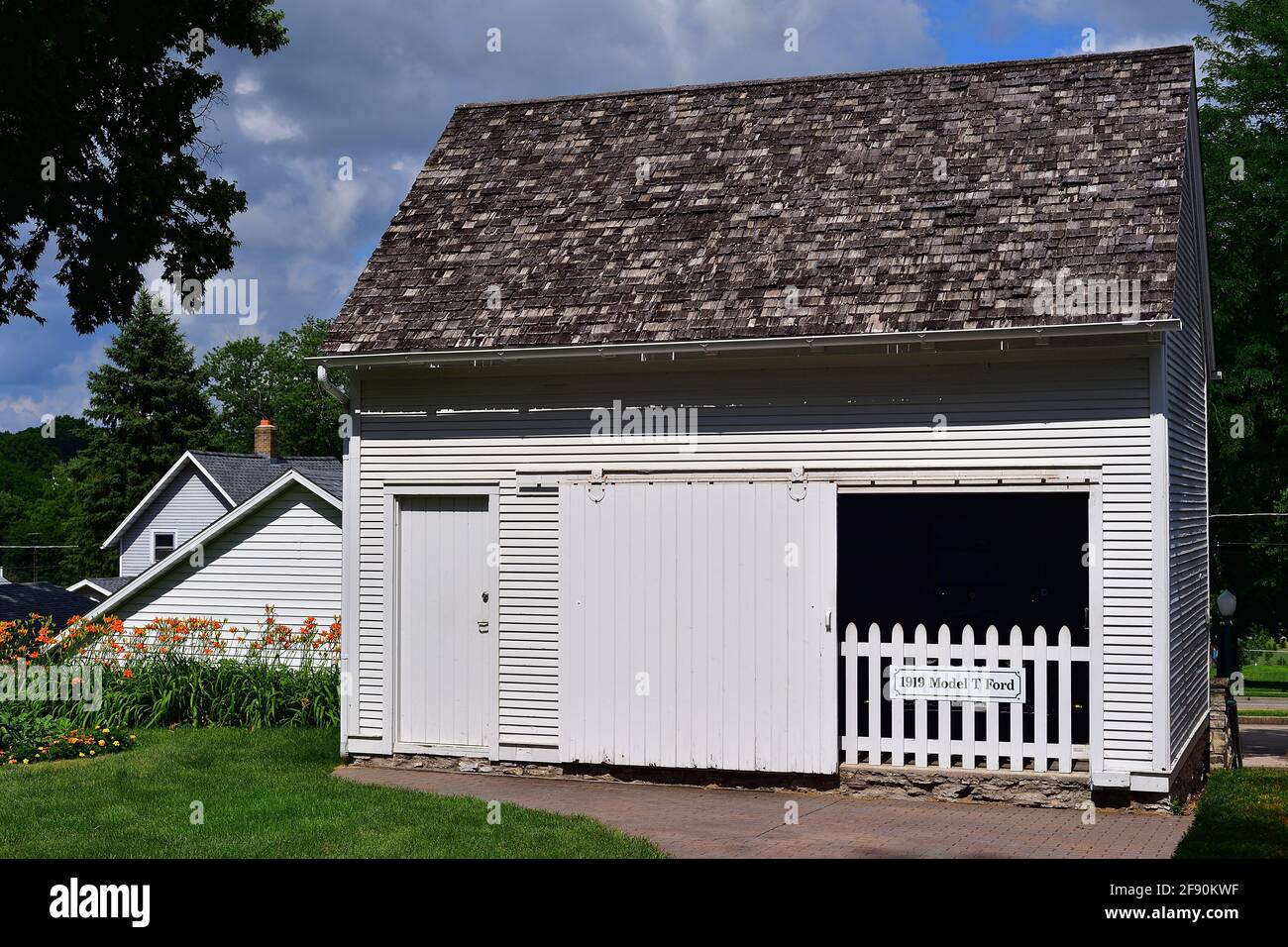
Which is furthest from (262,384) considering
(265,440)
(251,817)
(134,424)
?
(251,817)

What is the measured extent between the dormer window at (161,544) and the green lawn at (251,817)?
3330 centimetres

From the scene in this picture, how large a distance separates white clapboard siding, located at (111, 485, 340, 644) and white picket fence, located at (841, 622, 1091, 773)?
10.7 meters

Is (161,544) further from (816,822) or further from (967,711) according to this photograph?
(816,822)

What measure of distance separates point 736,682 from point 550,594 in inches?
77.2

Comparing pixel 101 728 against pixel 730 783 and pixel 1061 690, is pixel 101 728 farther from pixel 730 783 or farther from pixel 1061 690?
pixel 1061 690

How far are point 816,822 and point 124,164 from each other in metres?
13.1

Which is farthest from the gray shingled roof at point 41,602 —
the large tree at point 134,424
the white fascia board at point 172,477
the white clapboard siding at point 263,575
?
the large tree at point 134,424

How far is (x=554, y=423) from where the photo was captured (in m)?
13.1

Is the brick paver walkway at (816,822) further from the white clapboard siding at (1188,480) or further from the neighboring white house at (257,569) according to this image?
the neighboring white house at (257,569)

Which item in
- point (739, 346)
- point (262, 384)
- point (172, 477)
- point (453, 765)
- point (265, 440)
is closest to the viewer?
point (739, 346)

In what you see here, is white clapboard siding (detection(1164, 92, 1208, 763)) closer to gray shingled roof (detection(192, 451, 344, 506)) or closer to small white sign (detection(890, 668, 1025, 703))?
small white sign (detection(890, 668, 1025, 703))

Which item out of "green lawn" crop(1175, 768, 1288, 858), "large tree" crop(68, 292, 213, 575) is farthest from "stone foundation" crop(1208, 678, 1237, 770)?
"large tree" crop(68, 292, 213, 575)

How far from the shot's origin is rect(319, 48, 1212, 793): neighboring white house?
1168 cm

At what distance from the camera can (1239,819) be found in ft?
36.8
